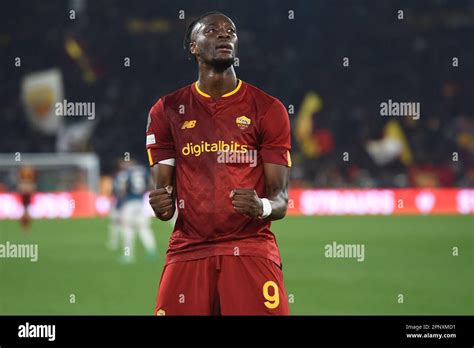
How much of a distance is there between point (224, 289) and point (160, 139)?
786 millimetres

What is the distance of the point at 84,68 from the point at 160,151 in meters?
32.5

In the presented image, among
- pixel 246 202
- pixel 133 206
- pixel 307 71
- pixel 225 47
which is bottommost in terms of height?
pixel 246 202

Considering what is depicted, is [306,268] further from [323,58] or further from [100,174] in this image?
[323,58]

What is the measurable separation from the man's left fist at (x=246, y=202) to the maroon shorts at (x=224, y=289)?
0.29 metres

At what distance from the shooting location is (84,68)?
1416 inches

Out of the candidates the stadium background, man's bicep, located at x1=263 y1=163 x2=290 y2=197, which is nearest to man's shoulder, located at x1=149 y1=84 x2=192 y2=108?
man's bicep, located at x1=263 y1=163 x2=290 y2=197

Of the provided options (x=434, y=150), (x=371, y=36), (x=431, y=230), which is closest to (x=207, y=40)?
(x=431, y=230)

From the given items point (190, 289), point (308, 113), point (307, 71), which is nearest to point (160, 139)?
point (190, 289)

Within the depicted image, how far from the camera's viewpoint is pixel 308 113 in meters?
33.6

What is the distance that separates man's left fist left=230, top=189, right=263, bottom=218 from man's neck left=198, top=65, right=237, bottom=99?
1.96 feet

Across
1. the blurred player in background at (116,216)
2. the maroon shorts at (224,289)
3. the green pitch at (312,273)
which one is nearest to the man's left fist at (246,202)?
the maroon shorts at (224,289)

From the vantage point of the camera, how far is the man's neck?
4.30m

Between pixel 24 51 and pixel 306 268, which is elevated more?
pixel 24 51

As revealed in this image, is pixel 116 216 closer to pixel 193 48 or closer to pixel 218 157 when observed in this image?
pixel 193 48
